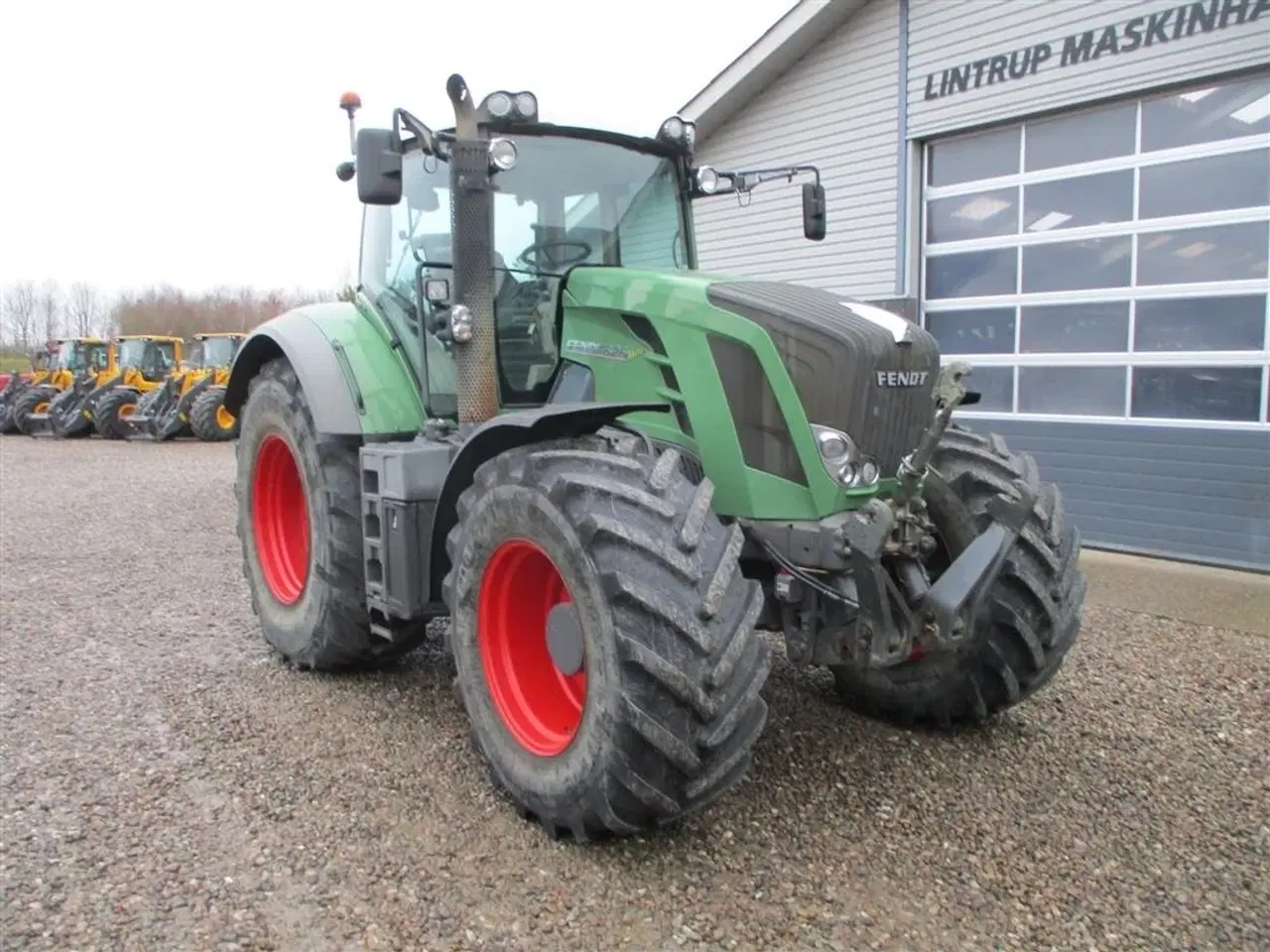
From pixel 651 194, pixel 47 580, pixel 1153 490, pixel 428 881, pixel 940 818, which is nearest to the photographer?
pixel 428 881

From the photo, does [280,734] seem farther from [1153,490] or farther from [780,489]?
[1153,490]

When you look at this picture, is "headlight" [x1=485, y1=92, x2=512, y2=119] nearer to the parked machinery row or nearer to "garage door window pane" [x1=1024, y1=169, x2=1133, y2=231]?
"garage door window pane" [x1=1024, y1=169, x2=1133, y2=231]

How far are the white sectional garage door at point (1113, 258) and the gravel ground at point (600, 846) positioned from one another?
2898 millimetres

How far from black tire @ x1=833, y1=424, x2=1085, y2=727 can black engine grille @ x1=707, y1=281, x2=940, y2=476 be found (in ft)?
1.16

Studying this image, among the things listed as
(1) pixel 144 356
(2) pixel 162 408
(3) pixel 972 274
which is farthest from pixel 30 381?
(3) pixel 972 274

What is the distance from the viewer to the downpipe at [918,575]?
10.3 feet

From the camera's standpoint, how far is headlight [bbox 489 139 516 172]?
3717 millimetres

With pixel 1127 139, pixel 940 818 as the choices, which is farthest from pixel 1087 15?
pixel 940 818

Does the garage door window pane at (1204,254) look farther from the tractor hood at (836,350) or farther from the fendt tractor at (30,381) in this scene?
the fendt tractor at (30,381)

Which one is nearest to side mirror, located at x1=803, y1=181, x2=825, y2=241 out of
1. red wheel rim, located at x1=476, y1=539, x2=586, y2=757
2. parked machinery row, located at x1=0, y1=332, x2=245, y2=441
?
red wheel rim, located at x1=476, y1=539, x2=586, y2=757

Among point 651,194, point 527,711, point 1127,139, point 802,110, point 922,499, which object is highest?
point 802,110

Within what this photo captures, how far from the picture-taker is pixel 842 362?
3318 mm

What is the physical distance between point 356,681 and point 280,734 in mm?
667

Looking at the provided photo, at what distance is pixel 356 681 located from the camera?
4.66 metres
